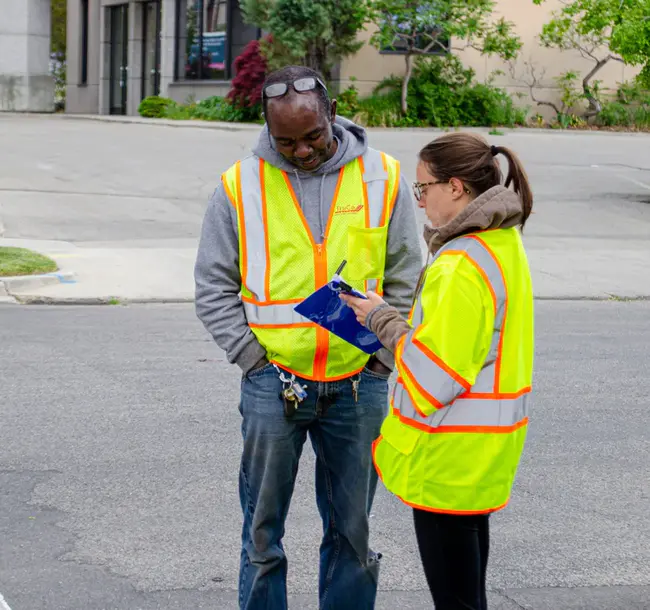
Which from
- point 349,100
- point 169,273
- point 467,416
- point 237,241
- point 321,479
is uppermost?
point 237,241

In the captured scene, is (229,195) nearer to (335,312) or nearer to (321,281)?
(321,281)

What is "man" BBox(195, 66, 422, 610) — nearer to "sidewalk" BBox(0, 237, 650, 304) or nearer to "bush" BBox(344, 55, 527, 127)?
"sidewalk" BBox(0, 237, 650, 304)

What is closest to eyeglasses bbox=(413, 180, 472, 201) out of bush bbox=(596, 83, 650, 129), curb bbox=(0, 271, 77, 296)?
curb bbox=(0, 271, 77, 296)

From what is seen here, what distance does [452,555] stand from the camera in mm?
3279

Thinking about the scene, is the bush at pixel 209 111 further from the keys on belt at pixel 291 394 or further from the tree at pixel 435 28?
the keys on belt at pixel 291 394

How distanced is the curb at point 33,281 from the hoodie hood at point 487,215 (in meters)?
9.48

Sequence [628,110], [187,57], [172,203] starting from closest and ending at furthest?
[172,203]
[628,110]
[187,57]

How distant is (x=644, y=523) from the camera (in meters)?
5.58

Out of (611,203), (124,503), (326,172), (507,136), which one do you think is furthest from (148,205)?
(326,172)

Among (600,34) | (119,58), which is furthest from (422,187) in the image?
(119,58)

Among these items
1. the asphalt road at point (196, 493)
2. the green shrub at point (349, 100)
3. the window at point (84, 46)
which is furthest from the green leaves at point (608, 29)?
the window at point (84, 46)

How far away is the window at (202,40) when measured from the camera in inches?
1251

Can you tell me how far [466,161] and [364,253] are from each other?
557 millimetres

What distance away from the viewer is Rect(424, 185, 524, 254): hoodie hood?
124 inches
